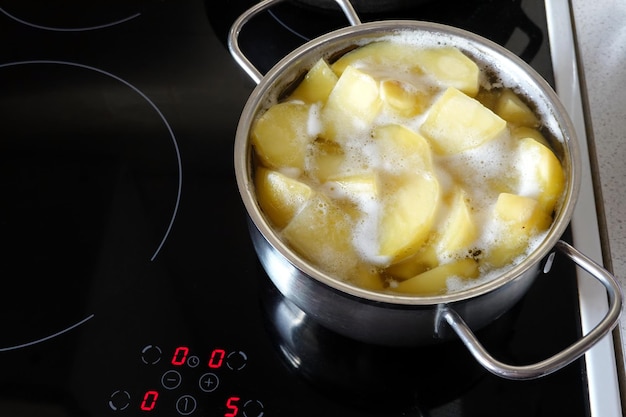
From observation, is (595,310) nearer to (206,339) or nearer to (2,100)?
(206,339)

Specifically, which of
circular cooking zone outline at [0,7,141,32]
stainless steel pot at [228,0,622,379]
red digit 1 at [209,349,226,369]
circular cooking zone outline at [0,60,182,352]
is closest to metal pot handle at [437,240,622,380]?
stainless steel pot at [228,0,622,379]

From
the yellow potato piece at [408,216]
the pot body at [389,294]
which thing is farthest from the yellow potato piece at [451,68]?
the yellow potato piece at [408,216]

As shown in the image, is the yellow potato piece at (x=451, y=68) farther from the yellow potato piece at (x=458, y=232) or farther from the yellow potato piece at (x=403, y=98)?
the yellow potato piece at (x=458, y=232)

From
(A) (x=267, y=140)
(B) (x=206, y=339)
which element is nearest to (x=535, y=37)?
(A) (x=267, y=140)

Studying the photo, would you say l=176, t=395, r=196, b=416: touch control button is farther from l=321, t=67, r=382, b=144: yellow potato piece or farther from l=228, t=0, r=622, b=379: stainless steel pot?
l=321, t=67, r=382, b=144: yellow potato piece

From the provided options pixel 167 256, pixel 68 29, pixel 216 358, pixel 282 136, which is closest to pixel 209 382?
pixel 216 358
